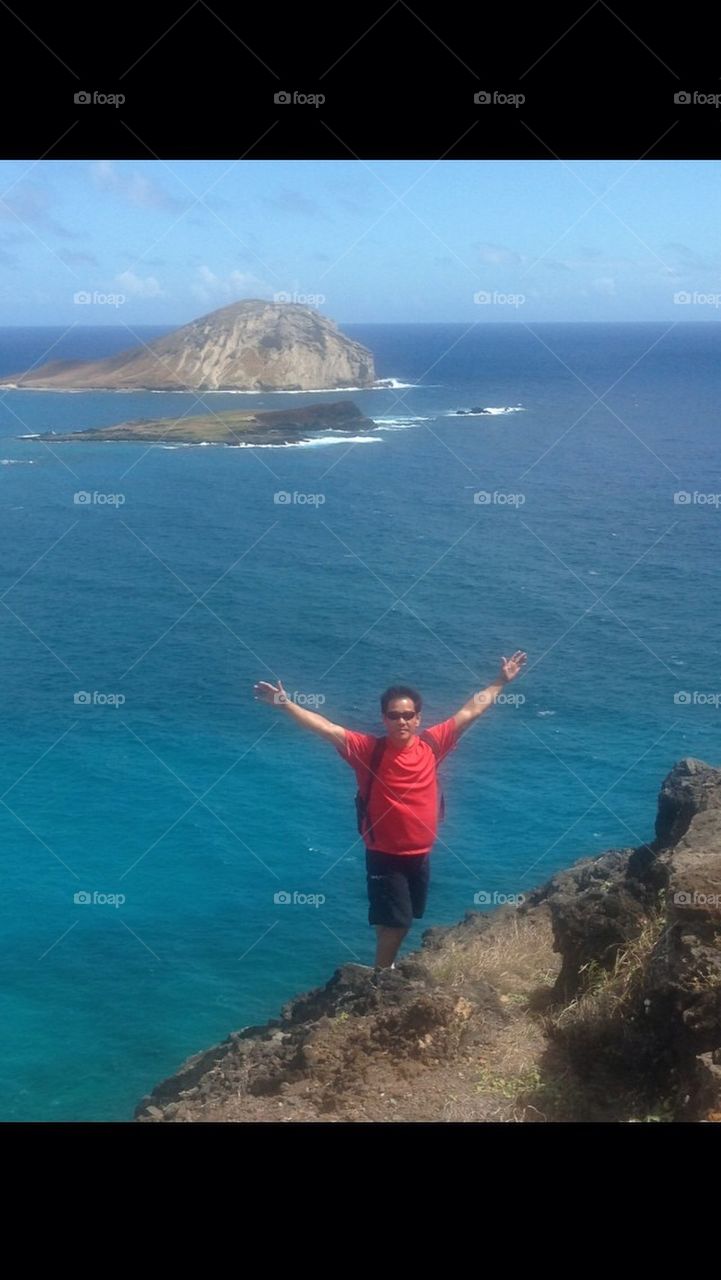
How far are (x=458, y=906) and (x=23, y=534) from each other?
Result: 14.4 ft

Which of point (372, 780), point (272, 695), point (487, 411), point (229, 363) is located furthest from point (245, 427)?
point (372, 780)

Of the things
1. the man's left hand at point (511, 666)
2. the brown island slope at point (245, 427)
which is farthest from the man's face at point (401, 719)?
the brown island slope at point (245, 427)

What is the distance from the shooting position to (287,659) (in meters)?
8.18

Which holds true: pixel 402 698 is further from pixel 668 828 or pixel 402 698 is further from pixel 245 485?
pixel 245 485

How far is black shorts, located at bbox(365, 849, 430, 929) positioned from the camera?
14.2 feet

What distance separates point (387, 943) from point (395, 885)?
308mm

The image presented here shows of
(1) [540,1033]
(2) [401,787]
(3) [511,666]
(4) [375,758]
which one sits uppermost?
(3) [511,666]

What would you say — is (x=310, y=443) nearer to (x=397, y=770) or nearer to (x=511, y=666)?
(x=511, y=666)

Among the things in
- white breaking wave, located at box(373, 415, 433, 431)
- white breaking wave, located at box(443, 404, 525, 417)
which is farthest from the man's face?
white breaking wave, located at box(443, 404, 525, 417)

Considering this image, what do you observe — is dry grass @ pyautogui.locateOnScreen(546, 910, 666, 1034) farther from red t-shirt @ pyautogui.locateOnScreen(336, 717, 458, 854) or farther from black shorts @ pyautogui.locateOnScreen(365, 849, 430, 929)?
red t-shirt @ pyautogui.locateOnScreen(336, 717, 458, 854)

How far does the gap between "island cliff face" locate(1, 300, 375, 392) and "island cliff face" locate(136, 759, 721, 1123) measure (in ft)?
12.4

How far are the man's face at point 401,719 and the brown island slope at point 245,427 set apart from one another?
11.4 ft

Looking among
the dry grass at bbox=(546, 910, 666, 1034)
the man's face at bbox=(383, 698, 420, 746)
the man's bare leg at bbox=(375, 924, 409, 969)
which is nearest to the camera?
the dry grass at bbox=(546, 910, 666, 1034)

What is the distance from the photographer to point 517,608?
8242mm
